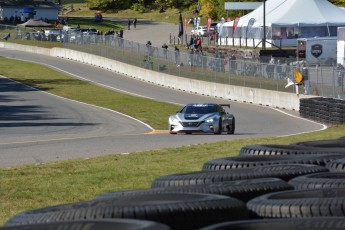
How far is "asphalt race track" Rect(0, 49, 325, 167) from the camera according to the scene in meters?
24.8

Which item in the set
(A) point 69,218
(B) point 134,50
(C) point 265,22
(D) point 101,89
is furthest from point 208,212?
(C) point 265,22

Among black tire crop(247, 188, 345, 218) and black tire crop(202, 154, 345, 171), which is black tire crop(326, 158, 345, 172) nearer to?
black tire crop(202, 154, 345, 171)

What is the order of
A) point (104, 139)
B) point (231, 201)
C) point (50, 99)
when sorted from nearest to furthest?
point (231, 201) → point (104, 139) → point (50, 99)


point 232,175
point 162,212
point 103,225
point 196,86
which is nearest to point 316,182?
point 232,175

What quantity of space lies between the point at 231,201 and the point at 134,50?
58.4 metres

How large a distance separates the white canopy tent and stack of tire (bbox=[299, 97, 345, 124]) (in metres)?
35.4

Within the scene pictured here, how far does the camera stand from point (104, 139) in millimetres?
28594

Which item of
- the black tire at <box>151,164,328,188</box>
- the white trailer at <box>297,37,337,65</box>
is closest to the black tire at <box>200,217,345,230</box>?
the black tire at <box>151,164,328,188</box>

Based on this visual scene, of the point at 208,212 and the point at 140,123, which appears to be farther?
the point at 140,123

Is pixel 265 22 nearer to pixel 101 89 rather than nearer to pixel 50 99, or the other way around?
pixel 101 89

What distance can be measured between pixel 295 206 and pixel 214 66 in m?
47.0

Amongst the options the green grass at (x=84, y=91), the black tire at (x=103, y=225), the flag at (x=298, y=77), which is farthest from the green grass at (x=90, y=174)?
the green grass at (x=84, y=91)

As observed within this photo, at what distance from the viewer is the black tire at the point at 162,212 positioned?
6.33m

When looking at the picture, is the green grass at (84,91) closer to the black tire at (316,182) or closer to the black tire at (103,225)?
the black tire at (316,182)
